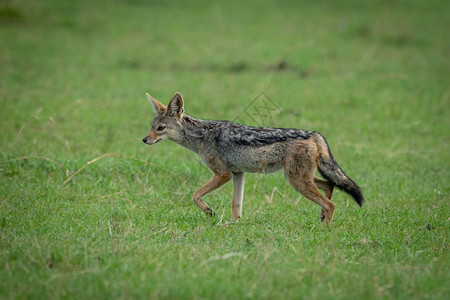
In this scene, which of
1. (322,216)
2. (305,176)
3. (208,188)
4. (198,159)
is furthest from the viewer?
(198,159)

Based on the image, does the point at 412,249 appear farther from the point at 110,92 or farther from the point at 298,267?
the point at 110,92

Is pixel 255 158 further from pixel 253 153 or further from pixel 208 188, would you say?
pixel 208 188

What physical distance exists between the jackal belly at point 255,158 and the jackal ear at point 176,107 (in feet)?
3.19

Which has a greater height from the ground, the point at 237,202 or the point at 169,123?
the point at 169,123

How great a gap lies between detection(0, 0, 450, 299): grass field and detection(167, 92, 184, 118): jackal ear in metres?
1.22

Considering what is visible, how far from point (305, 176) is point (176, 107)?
7.29 feet

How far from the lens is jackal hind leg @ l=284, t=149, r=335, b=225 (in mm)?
7176

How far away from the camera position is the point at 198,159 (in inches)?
408

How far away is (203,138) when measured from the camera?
8148 millimetres

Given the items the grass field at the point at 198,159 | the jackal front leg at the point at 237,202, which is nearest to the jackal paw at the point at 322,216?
the grass field at the point at 198,159

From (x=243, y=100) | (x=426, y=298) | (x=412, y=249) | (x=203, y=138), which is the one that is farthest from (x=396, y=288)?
(x=243, y=100)

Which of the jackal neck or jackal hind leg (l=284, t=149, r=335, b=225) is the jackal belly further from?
the jackal neck

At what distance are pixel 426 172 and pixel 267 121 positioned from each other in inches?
138

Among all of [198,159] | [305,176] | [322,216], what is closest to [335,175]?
[305,176]
